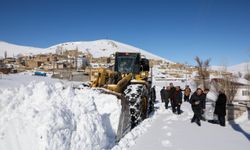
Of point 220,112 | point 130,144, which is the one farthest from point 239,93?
point 130,144

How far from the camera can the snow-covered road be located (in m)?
6.29

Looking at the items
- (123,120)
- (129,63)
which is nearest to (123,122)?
(123,120)

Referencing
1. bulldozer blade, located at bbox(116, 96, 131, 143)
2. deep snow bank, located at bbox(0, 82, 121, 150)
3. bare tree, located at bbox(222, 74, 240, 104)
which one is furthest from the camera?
bare tree, located at bbox(222, 74, 240, 104)

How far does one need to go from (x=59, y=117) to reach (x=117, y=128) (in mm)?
2229

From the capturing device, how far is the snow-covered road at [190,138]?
20.6 feet

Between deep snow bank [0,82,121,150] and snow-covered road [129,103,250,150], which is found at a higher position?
deep snow bank [0,82,121,150]

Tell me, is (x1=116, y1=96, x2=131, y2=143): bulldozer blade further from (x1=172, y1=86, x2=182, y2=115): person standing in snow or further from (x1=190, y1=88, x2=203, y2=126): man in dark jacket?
(x1=172, y1=86, x2=182, y2=115): person standing in snow

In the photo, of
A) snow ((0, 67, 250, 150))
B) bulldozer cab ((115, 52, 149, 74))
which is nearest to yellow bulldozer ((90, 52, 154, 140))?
bulldozer cab ((115, 52, 149, 74))

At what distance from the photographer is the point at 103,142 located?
5785 millimetres

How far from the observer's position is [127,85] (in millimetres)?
10000

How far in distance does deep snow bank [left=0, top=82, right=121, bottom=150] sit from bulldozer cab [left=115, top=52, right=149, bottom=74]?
5.16 metres

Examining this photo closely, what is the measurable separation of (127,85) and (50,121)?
5.49 meters

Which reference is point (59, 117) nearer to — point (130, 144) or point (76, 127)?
point (76, 127)

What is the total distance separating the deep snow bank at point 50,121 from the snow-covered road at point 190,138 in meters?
1.11
